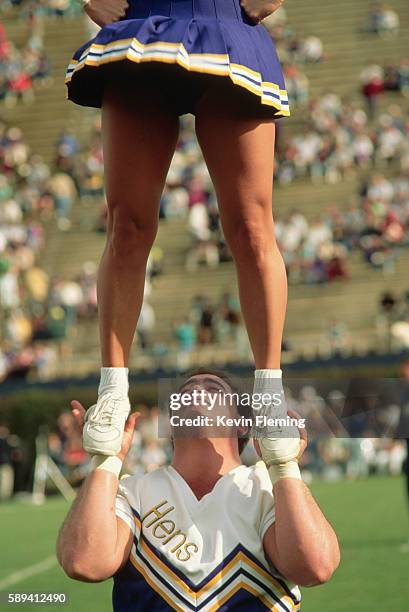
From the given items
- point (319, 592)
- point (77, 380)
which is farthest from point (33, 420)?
point (319, 592)

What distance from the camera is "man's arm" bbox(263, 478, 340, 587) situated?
3018 millimetres

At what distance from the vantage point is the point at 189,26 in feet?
10.9

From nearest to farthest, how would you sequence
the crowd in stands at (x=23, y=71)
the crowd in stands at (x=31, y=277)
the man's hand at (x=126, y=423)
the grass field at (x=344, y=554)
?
the man's hand at (x=126, y=423) < the grass field at (x=344, y=554) < the crowd in stands at (x=31, y=277) < the crowd in stands at (x=23, y=71)

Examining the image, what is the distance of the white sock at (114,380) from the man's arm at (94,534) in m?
0.32

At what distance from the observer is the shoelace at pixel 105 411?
3.24 m

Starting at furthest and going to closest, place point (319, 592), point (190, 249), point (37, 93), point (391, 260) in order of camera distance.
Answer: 1. point (37, 93)
2. point (190, 249)
3. point (391, 260)
4. point (319, 592)

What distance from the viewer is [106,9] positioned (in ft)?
11.3

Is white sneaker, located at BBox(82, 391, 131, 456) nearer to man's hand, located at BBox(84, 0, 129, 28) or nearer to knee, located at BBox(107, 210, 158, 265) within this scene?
knee, located at BBox(107, 210, 158, 265)

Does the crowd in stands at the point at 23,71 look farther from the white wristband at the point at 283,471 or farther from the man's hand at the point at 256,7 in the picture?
the white wristband at the point at 283,471

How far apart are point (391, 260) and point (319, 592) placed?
1492cm

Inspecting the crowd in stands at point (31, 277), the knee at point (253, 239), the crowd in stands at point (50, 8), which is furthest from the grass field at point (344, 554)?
the crowd in stands at point (50, 8)

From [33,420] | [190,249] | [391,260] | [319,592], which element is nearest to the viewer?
[319,592]

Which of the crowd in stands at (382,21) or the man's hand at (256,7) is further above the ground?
the man's hand at (256,7)

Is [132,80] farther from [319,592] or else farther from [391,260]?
[391,260]
